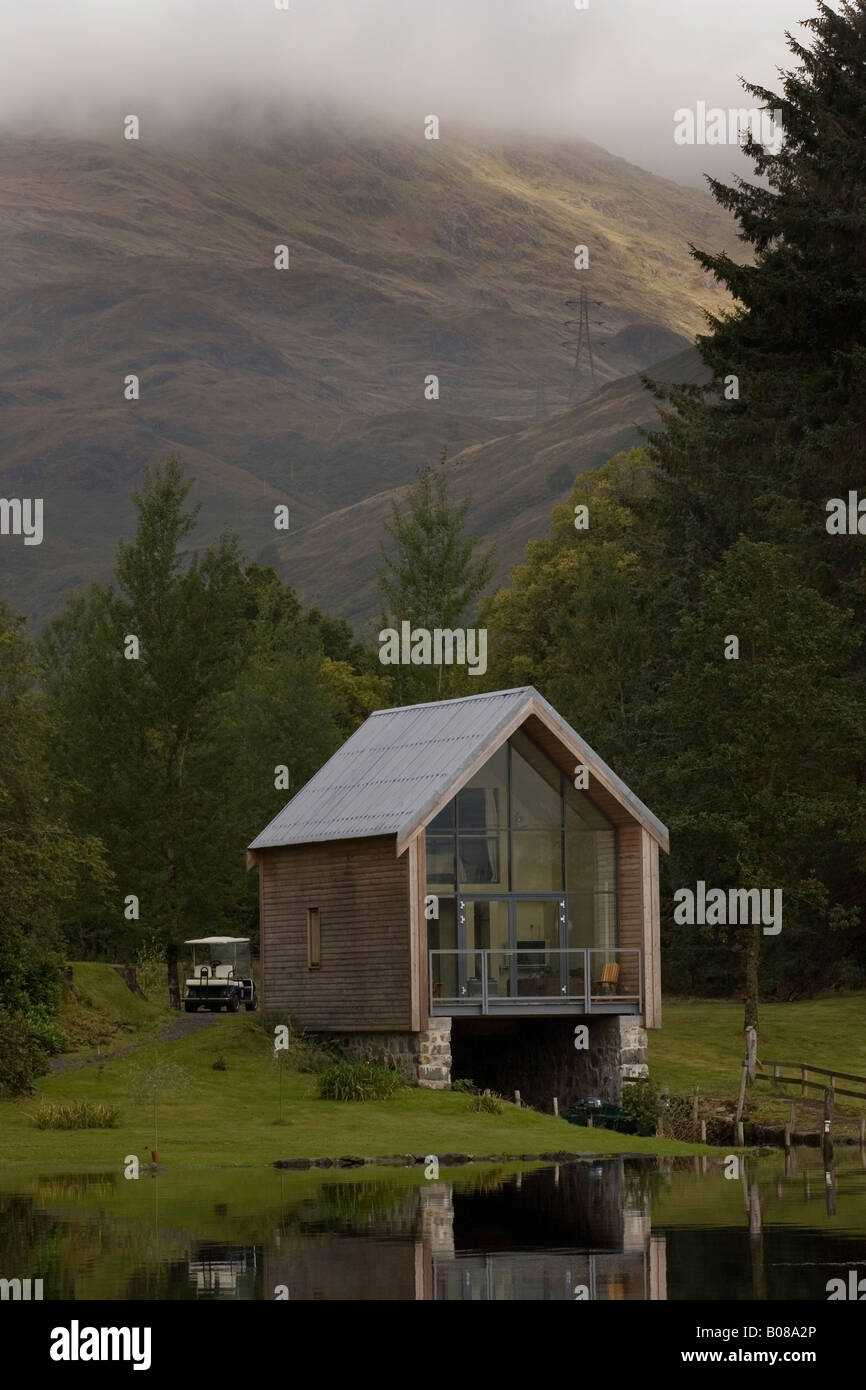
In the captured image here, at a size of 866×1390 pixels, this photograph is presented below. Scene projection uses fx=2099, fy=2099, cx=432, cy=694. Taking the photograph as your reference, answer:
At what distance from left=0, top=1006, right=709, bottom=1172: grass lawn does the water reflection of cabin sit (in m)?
2.43

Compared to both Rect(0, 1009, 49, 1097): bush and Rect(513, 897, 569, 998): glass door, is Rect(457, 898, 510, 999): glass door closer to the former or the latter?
Rect(513, 897, 569, 998): glass door

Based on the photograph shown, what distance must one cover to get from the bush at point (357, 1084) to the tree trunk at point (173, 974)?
19.0m

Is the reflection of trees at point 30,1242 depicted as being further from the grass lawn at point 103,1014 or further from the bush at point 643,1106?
the grass lawn at point 103,1014

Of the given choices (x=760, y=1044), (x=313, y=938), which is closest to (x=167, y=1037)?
(x=313, y=938)

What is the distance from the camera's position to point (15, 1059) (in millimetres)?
39812

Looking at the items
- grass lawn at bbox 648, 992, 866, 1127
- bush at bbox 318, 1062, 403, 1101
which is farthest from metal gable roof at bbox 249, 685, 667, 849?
grass lawn at bbox 648, 992, 866, 1127

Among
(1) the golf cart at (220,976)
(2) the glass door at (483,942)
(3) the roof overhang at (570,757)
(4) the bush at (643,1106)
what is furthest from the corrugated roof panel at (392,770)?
(1) the golf cart at (220,976)

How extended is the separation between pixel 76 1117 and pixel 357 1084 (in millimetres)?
6212

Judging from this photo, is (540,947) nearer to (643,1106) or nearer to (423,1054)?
(423,1054)

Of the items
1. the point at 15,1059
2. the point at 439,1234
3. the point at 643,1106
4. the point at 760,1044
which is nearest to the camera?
the point at 439,1234

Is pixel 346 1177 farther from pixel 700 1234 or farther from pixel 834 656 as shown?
pixel 834 656

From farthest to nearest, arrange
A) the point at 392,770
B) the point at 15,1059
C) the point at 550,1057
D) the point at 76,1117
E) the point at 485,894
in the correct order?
the point at 550,1057
the point at 392,770
the point at 485,894
the point at 15,1059
the point at 76,1117

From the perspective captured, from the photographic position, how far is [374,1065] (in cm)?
4241
